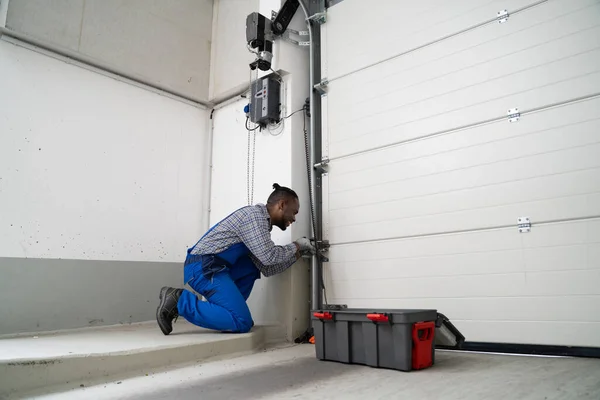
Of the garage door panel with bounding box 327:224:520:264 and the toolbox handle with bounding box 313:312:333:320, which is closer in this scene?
the toolbox handle with bounding box 313:312:333:320

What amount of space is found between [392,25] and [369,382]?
3.03m

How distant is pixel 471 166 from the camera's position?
3109 millimetres

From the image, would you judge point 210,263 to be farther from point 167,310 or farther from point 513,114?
point 513,114

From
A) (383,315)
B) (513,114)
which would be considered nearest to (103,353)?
(383,315)

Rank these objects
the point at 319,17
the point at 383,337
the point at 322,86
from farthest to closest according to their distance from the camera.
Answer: the point at 319,17, the point at 322,86, the point at 383,337

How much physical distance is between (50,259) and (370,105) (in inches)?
125

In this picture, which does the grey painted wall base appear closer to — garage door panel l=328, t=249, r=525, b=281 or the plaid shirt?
the plaid shirt

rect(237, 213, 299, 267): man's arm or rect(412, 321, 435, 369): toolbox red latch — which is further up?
rect(237, 213, 299, 267): man's arm

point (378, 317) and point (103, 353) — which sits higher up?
point (378, 317)

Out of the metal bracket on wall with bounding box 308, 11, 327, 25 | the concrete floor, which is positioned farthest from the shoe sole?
the metal bracket on wall with bounding box 308, 11, 327, 25

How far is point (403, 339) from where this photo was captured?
2.33 metres

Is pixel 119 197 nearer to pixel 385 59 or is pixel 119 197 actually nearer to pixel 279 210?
pixel 279 210

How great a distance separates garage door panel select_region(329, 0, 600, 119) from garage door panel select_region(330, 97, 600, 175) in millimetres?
453

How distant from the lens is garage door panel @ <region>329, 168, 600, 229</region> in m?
2.67
